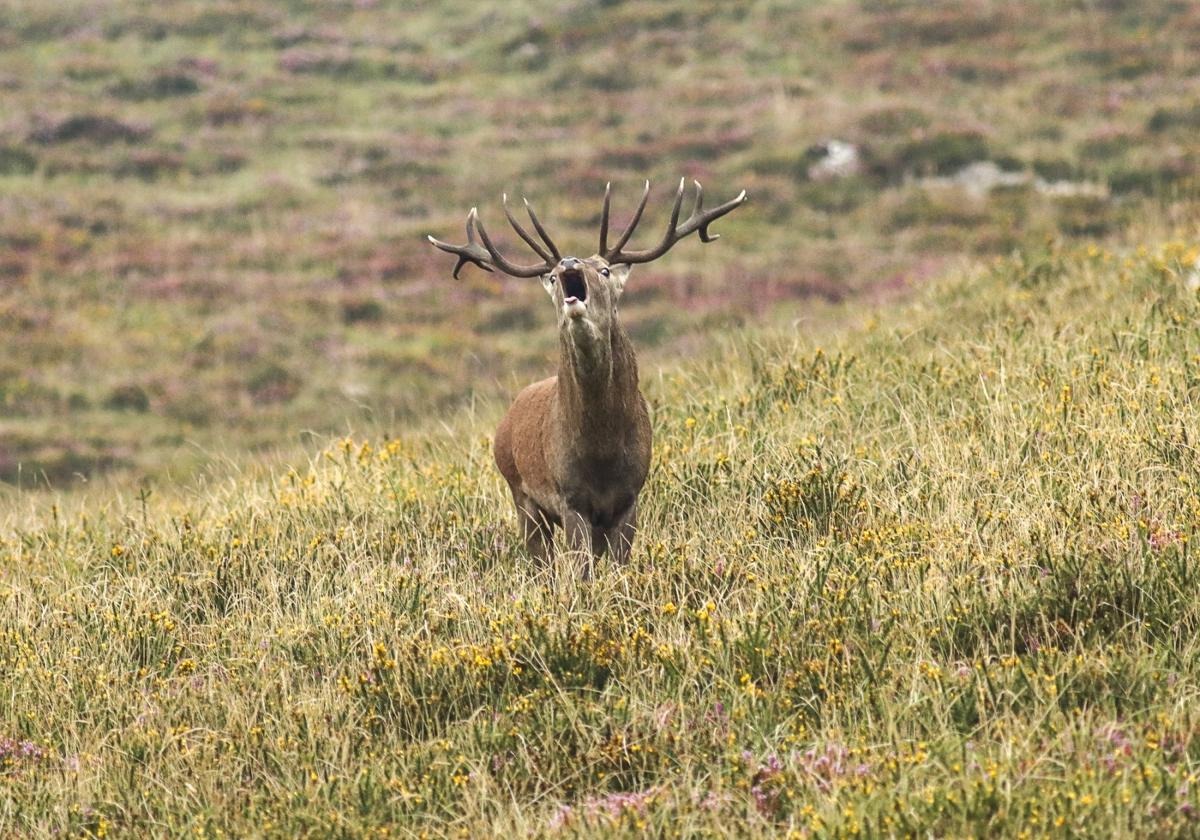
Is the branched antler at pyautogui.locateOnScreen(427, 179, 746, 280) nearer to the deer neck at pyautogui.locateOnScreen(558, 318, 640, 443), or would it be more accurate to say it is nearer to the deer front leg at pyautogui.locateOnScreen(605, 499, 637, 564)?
the deer neck at pyautogui.locateOnScreen(558, 318, 640, 443)

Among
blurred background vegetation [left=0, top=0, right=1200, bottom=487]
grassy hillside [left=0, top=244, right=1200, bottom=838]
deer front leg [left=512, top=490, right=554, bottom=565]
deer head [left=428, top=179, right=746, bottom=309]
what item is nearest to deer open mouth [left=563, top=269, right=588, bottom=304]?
deer head [left=428, top=179, right=746, bottom=309]

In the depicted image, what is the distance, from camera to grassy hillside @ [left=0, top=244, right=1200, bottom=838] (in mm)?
4340

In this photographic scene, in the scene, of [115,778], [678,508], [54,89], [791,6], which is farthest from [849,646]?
[791,6]

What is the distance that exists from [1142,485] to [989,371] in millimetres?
2427

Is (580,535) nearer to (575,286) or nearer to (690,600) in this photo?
(690,600)

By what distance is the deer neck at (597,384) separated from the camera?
603 centimetres

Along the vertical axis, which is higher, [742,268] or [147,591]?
[147,591]

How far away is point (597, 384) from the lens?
242 inches

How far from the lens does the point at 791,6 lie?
4028cm

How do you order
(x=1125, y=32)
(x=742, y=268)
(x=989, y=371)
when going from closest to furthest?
(x=989, y=371)
(x=742, y=268)
(x=1125, y=32)

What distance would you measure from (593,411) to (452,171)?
85.5ft

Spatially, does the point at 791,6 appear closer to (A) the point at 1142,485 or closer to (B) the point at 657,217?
(B) the point at 657,217

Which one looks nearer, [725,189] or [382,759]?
[382,759]

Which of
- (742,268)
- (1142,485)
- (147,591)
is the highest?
(1142,485)
